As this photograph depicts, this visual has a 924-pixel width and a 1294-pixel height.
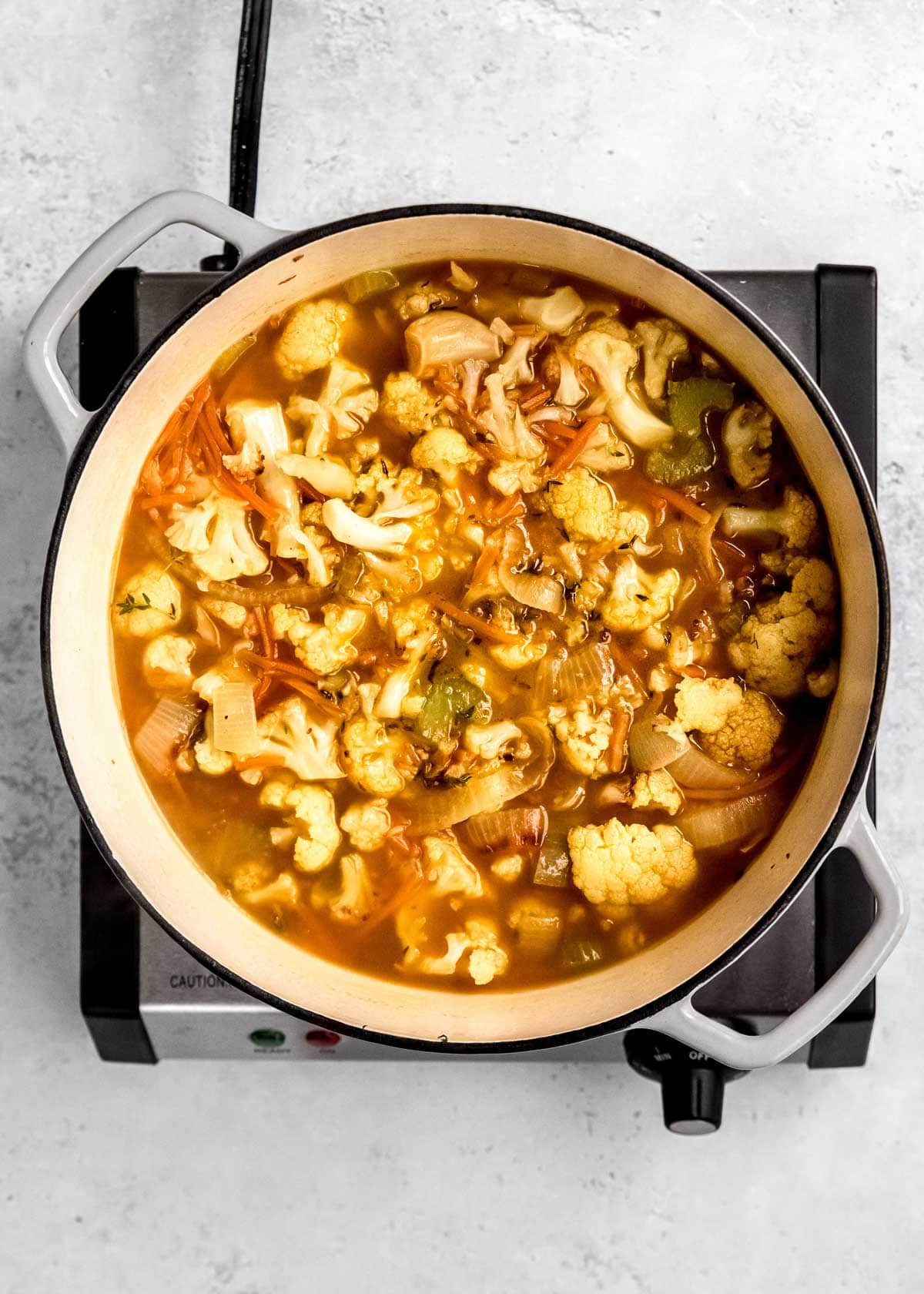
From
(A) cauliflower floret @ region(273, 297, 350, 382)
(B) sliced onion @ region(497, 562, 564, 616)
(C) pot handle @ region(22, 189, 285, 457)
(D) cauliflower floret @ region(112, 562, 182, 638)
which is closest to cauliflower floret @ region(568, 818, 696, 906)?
(B) sliced onion @ region(497, 562, 564, 616)

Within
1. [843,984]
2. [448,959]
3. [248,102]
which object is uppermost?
[248,102]

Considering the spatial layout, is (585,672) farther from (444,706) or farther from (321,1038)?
Result: (321,1038)

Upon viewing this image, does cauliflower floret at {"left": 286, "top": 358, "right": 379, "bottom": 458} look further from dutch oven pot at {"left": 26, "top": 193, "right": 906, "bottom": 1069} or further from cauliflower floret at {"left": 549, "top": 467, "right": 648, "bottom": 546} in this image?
cauliflower floret at {"left": 549, "top": 467, "right": 648, "bottom": 546}

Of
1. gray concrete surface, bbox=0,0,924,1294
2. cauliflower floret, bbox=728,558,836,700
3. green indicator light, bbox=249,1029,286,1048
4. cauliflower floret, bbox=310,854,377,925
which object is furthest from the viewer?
gray concrete surface, bbox=0,0,924,1294

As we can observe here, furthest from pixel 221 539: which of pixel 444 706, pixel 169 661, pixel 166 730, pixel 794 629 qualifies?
pixel 794 629

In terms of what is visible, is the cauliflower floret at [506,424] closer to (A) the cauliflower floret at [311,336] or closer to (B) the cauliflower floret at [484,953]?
(A) the cauliflower floret at [311,336]

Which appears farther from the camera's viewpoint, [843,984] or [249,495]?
[249,495]

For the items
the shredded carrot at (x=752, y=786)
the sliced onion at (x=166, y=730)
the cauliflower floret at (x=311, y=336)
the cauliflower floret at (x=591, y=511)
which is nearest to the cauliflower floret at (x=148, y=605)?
the sliced onion at (x=166, y=730)
